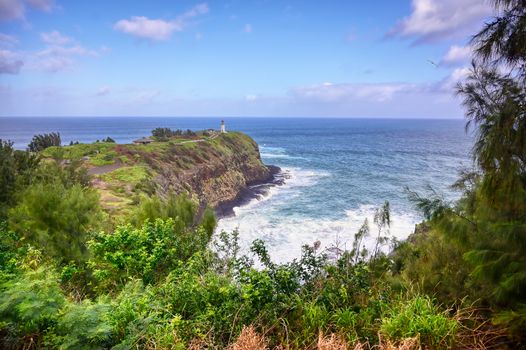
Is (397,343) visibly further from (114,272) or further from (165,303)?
(114,272)

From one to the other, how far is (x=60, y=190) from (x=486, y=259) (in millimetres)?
17871

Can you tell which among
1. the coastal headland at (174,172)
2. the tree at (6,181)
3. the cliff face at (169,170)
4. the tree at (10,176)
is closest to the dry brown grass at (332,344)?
the tree at (10,176)

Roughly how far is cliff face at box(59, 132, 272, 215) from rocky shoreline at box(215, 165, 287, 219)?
1.75ft

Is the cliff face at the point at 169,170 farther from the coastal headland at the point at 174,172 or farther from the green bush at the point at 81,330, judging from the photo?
the green bush at the point at 81,330

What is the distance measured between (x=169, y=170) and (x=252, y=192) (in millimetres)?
12658

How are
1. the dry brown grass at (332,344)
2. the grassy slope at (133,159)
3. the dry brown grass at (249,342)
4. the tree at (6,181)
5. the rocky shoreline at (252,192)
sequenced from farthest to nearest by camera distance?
the rocky shoreline at (252,192) → the grassy slope at (133,159) → the tree at (6,181) → the dry brown grass at (249,342) → the dry brown grass at (332,344)

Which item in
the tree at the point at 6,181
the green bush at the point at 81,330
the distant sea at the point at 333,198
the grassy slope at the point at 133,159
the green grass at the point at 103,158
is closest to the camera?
the green bush at the point at 81,330

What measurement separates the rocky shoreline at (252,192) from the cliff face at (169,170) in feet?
1.75

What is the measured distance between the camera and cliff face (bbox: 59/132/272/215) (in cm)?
3559

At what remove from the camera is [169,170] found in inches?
1822

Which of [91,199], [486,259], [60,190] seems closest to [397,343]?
[486,259]

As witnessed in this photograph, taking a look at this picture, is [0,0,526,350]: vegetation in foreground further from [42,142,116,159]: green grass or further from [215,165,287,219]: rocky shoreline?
[42,142,116,159]: green grass

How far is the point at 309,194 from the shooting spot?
50.4m

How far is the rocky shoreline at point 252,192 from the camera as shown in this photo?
42.4 m
